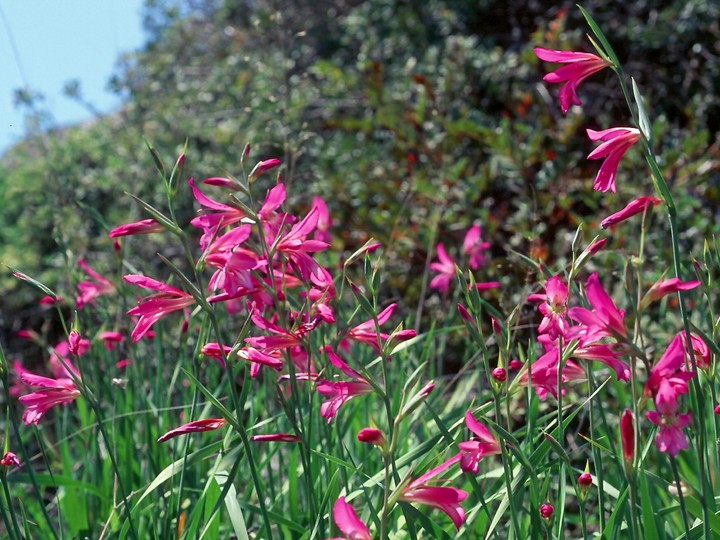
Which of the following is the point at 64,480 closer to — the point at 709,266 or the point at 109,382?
the point at 109,382

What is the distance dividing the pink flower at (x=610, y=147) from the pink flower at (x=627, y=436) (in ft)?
1.11

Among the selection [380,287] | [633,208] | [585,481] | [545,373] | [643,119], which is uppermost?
[643,119]

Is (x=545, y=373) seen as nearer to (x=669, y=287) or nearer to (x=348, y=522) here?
(x=669, y=287)

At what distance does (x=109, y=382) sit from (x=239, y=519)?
1.30 m

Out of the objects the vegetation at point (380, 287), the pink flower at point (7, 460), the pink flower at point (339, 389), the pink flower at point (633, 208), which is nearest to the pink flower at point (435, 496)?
the vegetation at point (380, 287)

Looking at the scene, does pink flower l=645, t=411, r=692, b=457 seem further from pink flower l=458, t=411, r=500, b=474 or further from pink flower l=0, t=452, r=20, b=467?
pink flower l=0, t=452, r=20, b=467

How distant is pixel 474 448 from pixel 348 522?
0.69 ft

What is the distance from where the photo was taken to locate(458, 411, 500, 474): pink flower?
117cm

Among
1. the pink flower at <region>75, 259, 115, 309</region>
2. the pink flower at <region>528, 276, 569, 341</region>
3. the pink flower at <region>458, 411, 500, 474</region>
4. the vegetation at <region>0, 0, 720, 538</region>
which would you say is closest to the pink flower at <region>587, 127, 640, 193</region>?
the vegetation at <region>0, 0, 720, 538</region>

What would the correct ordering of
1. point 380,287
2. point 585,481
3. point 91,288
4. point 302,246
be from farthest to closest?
point 380,287
point 91,288
point 302,246
point 585,481

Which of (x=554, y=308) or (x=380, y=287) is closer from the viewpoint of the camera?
(x=554, y=308)

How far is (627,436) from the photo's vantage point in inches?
42.6

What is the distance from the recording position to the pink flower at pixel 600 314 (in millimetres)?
1046

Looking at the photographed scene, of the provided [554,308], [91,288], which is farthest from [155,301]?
[91,288]
